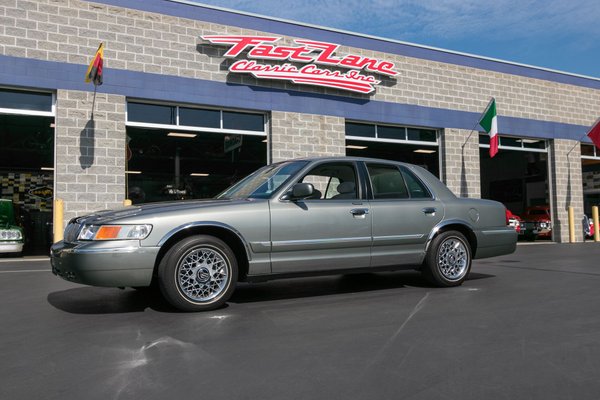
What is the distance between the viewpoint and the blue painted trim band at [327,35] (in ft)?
41.8

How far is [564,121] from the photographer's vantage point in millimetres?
19547

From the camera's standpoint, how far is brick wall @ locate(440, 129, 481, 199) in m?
16.5

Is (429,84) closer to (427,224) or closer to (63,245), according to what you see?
(427,224)

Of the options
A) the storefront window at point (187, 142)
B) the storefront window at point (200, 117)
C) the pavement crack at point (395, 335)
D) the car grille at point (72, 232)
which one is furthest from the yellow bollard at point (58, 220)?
the pavement crack at point (395, 335)

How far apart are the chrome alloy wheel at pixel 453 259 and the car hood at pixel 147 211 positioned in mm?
2492

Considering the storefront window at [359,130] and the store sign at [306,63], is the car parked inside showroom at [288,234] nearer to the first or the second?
the store sign at [306,63]

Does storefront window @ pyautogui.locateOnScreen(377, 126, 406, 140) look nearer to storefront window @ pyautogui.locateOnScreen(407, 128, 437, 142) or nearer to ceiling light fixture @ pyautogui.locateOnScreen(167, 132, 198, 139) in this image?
storefront window @ pyautogui.locateOnScreen(407, 128, 437, 142)

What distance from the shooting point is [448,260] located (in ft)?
20.1

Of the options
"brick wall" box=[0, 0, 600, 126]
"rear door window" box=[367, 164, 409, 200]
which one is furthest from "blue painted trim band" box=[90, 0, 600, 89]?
"rear door window" box=[367, 164, 409, 200]

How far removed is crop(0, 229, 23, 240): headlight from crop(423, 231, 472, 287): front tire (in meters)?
10.2

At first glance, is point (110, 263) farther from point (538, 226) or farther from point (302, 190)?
point (538, 226)

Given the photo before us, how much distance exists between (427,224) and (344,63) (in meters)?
9.69

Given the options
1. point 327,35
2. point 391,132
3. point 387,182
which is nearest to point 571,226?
point 391,132

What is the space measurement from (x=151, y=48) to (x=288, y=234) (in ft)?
30.1
